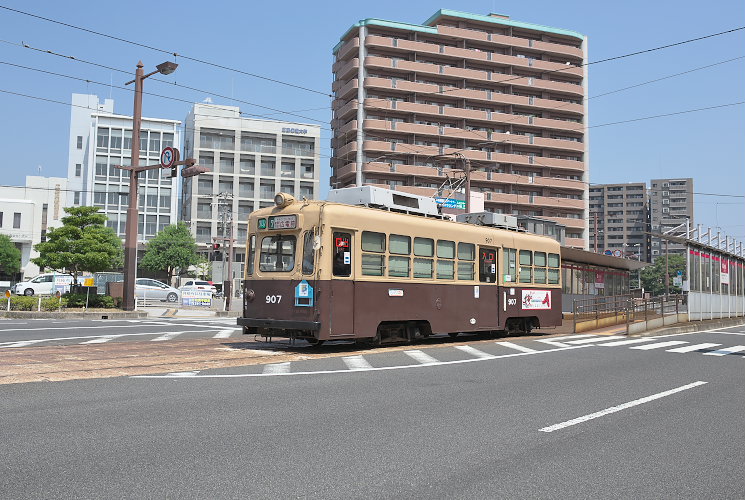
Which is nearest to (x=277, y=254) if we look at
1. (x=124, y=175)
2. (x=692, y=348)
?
(x=692, y=348)

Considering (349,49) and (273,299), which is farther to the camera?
(349,49)

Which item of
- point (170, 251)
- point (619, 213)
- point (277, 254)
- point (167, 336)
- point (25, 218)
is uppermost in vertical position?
point (619, 213)

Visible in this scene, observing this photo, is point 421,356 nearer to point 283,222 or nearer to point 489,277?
point 283,222

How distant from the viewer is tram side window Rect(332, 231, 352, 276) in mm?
Answer: 11938

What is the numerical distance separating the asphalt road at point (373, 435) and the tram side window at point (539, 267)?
8.31m

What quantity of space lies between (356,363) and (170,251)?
5764 cm

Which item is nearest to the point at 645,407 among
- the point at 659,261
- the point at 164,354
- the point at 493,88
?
the point at 164,354

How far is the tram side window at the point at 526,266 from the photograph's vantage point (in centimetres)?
1728

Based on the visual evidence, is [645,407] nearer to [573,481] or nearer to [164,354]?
[573,481]

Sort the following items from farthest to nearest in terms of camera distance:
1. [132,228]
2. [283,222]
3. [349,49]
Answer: [349,49], [132,228], [283,222]

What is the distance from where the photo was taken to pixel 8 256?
57781 mm

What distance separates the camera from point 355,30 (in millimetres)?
70688

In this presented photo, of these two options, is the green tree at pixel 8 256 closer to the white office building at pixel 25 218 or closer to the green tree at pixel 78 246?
the white office building at pixel 25 218

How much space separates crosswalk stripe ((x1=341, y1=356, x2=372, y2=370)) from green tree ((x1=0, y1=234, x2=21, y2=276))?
→ 187 ft
